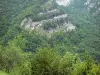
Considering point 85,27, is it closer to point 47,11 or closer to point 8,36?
point 47,11

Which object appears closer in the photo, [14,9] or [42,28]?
[42,28]

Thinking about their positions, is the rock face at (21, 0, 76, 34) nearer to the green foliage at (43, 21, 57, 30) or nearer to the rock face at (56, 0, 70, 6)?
the green foliage at (43, 21, 57, 30)

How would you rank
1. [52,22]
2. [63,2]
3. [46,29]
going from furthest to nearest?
[63,2] → [52,22] → [46,29]

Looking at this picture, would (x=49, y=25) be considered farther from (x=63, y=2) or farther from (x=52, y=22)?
(x=63, y=2)

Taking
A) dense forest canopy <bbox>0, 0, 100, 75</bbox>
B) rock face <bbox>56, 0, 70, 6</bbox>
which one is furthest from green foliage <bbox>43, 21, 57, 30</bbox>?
rock face <bbox>56, 0, 70, 6</bbox>

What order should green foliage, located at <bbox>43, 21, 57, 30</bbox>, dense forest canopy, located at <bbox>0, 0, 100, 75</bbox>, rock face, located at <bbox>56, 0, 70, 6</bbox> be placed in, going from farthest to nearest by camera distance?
rock face, located at <bbox>56, 0, 70, 6</bbox> → green foliage, located at <bbox>43, 21, 57, 30</bbox> → dense forest canopy, located at <bbox>0, 0, 100, 75</bbox>

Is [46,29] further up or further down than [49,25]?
further down

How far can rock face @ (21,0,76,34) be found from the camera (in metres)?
127

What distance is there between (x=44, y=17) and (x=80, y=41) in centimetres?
1998

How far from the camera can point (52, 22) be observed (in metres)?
130

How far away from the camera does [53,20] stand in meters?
132

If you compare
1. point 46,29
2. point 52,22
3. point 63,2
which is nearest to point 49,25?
point 52,22

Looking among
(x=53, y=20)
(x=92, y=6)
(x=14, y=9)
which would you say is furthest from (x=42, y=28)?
(x=92, y=6)

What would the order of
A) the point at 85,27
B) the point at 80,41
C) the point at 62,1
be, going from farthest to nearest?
the point at 62,1, the point at 85,27, the point at 80,41
